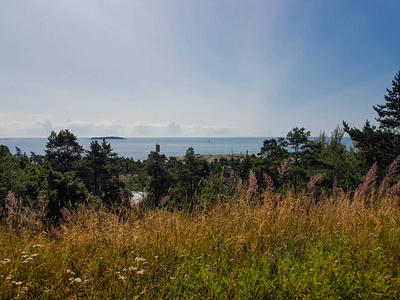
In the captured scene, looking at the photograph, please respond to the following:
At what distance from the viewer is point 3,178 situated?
29.0 metres

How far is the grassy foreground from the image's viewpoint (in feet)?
6.90

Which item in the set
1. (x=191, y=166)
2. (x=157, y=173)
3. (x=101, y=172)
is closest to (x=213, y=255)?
(x=191, y=166)

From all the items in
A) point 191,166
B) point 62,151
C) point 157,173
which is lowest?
point 157,173

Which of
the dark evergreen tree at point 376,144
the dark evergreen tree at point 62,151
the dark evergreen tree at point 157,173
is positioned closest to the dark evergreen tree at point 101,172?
the dark evergreen tree at point 62,151

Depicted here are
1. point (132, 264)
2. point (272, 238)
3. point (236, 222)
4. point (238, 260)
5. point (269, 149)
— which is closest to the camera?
point (132, 264)

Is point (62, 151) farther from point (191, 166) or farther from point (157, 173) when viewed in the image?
point (191, 166)

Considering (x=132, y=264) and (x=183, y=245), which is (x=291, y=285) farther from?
(x=132, y=264)

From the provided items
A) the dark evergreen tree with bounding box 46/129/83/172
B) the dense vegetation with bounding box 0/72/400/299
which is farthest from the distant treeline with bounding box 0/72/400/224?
the dense vegetation with bounding box 0/72/400/299

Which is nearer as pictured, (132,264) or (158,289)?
(158,289)

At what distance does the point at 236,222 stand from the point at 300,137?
2747 cm

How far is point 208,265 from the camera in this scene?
242 cm

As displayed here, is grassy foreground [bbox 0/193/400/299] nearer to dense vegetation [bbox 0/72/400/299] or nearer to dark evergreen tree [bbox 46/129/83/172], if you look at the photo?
dense vegetation [bbox 0/72/400/299]

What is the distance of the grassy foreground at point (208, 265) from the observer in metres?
2.10

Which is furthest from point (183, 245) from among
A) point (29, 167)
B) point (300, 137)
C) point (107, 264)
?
point (29, 167)
